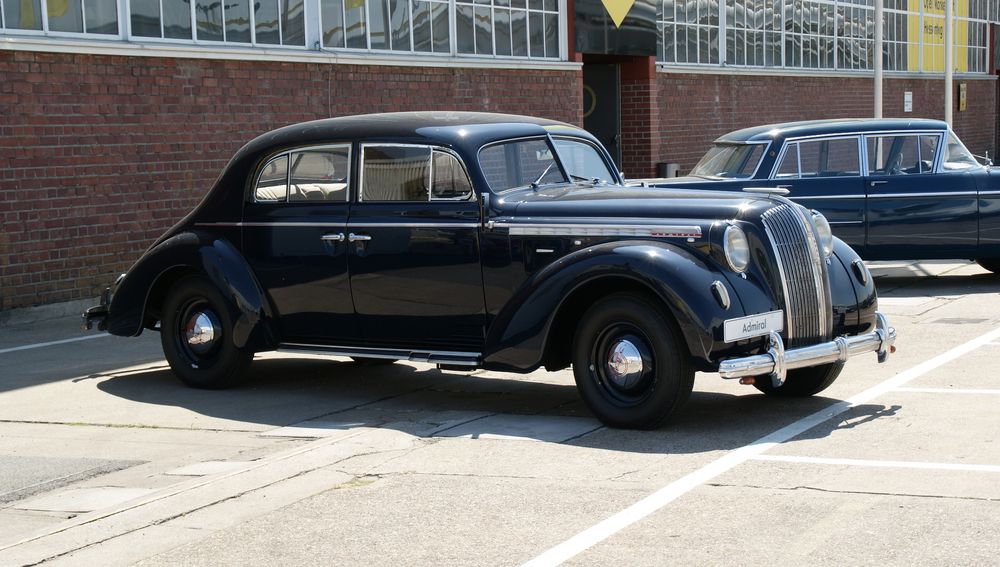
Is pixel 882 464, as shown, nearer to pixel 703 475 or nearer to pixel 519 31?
pixel 703 475

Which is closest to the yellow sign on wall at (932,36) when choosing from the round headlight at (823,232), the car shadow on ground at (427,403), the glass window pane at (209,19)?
the glass window pane at (209,19)

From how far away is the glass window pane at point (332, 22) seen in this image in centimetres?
1656

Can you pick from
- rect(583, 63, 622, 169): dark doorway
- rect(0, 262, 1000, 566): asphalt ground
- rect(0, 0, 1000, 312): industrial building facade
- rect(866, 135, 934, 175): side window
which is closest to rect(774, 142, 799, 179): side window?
rect(866, 135, 934, 175): side window

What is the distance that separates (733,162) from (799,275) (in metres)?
6.85

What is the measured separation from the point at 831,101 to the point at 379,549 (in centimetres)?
2512

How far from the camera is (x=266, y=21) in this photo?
15.7 metres

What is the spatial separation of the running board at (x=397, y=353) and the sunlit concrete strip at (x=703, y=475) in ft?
6.06

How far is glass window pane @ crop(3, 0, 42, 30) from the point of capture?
12.8 meters

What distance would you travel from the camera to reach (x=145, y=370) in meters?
9.96

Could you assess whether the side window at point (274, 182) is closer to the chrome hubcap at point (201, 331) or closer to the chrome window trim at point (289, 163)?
the chrome window trim at point (289, 163)

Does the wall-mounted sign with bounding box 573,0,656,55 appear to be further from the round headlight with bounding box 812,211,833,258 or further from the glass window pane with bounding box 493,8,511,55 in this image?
the round headlight with bounding box 812,211,833,258

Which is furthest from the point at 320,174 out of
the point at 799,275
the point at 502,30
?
the point at 502,30

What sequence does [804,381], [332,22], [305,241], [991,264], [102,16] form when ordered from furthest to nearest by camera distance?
[332,22], [991,264], [102,16], [305,241], [804,381]

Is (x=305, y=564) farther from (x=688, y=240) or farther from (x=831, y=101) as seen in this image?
(x=831, y=101)
